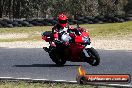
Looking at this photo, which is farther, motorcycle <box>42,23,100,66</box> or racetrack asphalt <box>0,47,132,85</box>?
motorcycle <box>42,23,100,66</box>

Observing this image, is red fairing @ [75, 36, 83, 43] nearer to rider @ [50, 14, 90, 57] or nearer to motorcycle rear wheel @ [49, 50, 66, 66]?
rider @ [50, 14, 90, 57]

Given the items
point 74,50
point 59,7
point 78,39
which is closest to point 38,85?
point 78,39

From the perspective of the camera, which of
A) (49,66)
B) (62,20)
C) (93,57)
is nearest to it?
(93,57)

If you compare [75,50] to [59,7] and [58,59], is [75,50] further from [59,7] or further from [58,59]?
[59,7]

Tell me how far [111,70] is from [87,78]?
11.0ft

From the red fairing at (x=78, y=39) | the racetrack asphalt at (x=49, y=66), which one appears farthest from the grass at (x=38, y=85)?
the red fairing at (x=78, y=39)

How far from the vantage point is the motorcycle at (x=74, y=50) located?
14062 millimetres

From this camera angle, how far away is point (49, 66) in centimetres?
1493

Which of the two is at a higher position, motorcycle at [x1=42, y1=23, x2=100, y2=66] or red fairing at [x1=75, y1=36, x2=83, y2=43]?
red fairing at [x1=75, y1=36, x2=83, y2=43]

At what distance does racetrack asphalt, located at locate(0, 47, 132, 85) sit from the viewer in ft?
42.4

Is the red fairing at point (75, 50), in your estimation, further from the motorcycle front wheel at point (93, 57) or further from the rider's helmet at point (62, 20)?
the rider's helmet at point (62, 20)

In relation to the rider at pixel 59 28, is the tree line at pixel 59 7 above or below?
below

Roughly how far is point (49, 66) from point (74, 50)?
1.07 m

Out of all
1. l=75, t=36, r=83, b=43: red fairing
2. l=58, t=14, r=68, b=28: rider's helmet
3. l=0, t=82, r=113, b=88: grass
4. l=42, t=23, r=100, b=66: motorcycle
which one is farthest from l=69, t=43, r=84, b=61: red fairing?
l=0, t=82, r=113, b=88: grass
